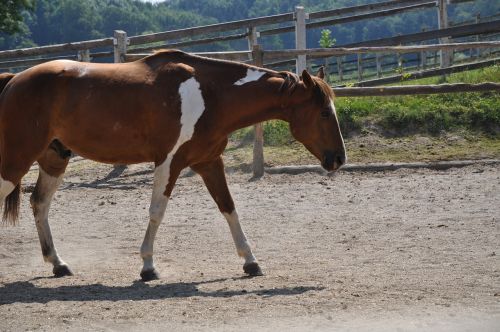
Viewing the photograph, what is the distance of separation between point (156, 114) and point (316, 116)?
1.32 metres

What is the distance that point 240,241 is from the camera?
23.1 feet

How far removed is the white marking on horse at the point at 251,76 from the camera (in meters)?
6.96

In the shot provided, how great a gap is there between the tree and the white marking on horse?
21619 mm

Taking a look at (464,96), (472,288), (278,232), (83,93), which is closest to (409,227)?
(278,232)

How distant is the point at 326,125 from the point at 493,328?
8.42ft

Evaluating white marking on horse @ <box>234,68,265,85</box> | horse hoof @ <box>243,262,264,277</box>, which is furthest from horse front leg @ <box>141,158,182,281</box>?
white marking on horse @ <box>234,68,265,85</box>

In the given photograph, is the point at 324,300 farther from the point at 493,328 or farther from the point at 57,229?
the point at 57,229

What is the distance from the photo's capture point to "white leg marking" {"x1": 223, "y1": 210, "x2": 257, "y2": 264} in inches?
272

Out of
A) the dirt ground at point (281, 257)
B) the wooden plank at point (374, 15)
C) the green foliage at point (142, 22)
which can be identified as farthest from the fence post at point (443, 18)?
the green foliage at point (142, 22)

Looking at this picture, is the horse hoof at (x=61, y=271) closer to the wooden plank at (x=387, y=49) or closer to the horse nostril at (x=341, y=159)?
the horse nostril at (x=341, y=159)

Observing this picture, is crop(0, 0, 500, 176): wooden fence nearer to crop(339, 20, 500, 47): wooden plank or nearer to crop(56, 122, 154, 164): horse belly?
crop(339, 20, 500, 47): wooden plank

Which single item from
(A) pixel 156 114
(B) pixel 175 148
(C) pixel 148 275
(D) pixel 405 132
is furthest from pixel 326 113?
(D) pixel 405 132

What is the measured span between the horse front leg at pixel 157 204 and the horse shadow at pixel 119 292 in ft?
0.48

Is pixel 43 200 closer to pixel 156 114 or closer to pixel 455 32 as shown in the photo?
pixel 156 114
